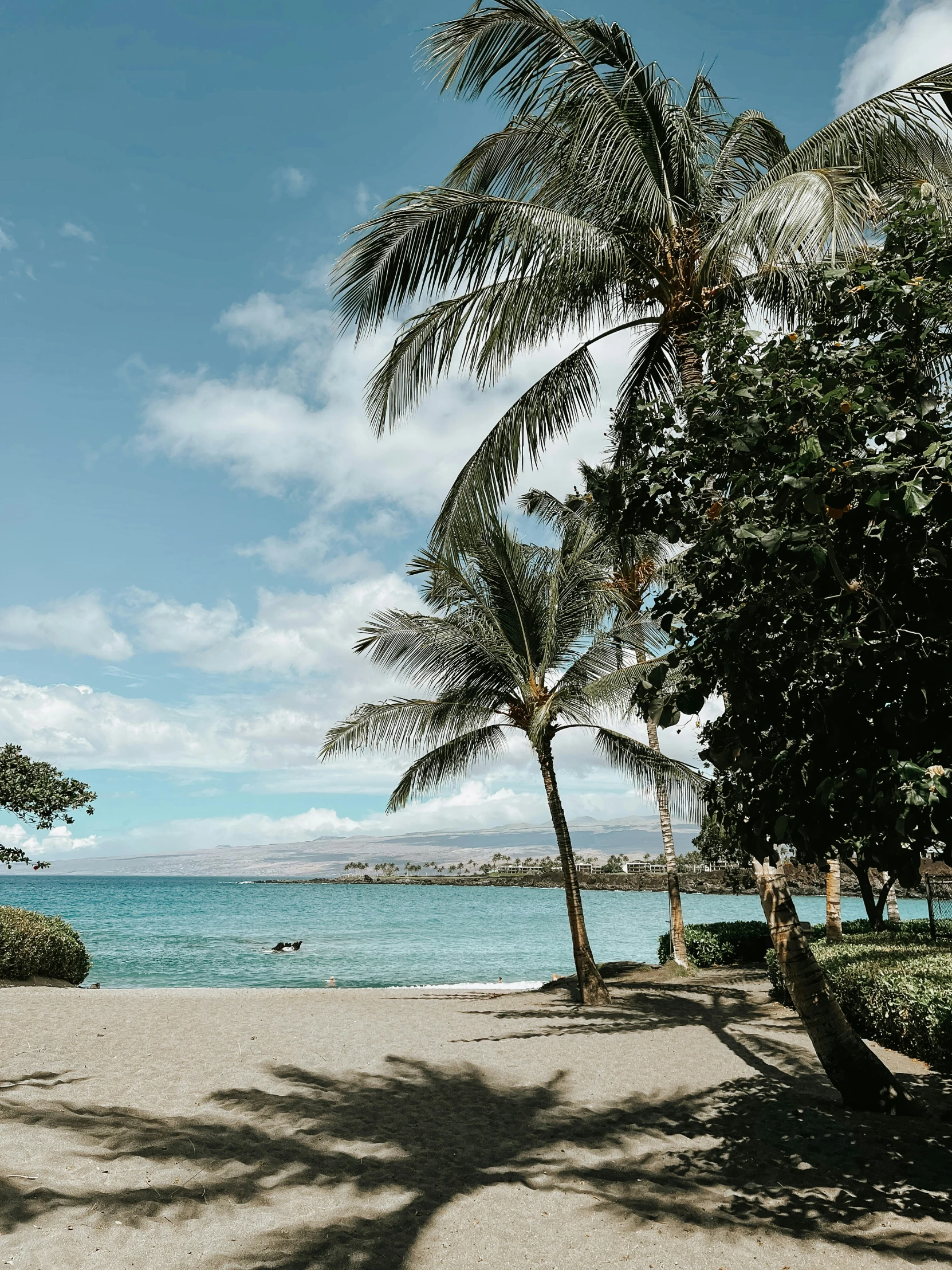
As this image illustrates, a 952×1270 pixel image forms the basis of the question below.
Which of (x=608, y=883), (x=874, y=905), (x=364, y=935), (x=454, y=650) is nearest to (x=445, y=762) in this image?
(x=454, y=650)

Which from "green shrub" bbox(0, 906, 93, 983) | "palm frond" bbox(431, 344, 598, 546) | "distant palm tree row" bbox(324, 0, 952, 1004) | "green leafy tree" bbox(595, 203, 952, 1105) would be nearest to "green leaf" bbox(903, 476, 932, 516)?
"green leafy tree" bbox(595, 203, 952, 1105)

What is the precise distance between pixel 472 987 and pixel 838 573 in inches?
697

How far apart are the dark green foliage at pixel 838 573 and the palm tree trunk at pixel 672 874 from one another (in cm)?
1195

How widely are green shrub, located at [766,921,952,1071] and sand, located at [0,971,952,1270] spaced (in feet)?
1.08

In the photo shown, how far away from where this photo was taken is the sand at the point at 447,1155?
4051 millimetres

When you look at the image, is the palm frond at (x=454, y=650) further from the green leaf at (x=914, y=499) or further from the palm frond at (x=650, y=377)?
the green leaf at (x=914, y=499)

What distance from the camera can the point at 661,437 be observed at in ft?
14.4

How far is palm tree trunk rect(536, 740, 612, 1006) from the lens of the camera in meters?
12.1

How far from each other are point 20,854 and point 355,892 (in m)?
86.2

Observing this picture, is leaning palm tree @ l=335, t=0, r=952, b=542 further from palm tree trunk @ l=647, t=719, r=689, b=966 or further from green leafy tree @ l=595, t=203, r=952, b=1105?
palm tree trunk @ l=647, t=719, r=689, b=966

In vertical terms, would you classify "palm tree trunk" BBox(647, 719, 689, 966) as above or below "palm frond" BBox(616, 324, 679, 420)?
below

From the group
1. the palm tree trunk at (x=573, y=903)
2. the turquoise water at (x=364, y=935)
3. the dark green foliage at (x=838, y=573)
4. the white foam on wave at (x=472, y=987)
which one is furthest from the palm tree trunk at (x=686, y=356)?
the turquoise water at (x=364, y=935)

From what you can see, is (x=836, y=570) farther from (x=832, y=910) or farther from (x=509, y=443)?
(x=832, y=910)

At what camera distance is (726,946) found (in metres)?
16.8
